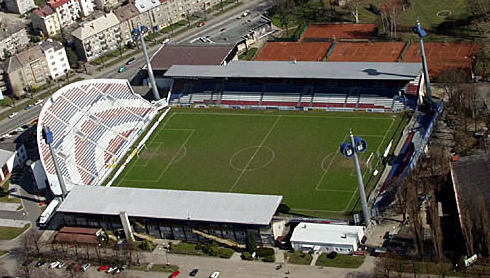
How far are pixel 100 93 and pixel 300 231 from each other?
41298 millimetres

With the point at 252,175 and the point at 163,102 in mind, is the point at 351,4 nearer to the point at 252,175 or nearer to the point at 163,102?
the point at 163,102

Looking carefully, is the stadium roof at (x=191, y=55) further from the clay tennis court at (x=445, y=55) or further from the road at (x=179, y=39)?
the clay tennis court at (x=445, y=55)

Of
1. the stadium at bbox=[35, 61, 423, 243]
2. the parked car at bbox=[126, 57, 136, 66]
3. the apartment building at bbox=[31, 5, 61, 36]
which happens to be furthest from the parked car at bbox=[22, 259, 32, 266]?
the apartment building at bbox=[31, 5, 61, 36]

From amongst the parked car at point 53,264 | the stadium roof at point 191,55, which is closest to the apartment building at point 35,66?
the stadium roof at point 191,55

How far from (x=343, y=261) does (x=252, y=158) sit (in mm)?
25521

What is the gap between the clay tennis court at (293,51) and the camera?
135625mm

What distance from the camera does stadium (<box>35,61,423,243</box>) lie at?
94312 mm

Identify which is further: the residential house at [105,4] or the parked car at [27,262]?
the residential house at [105,4]

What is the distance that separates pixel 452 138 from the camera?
341ft

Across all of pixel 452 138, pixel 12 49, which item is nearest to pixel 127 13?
pixel 12 49

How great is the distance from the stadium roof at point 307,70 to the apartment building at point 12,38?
139ft

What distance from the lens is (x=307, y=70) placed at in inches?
4530

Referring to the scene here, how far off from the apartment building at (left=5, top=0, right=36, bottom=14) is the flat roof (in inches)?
3804

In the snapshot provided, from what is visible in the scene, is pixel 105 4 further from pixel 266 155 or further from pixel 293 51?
pixel 266 155
